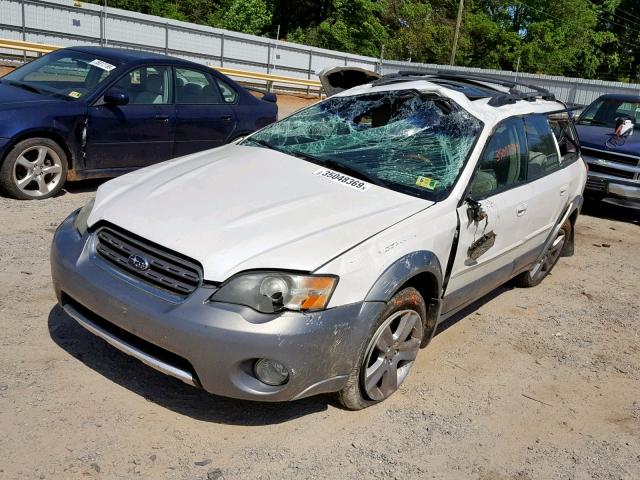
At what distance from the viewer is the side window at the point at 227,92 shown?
7.94 m

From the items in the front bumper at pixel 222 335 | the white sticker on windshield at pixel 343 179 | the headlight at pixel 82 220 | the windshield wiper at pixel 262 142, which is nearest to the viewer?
the front bumper at pixel 222 335

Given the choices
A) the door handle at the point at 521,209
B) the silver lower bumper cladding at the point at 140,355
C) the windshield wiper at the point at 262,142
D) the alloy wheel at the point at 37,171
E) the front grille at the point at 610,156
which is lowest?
the alloy wheel at the point at 37,171

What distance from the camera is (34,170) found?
642 centimetres

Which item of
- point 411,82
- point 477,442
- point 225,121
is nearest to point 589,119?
point 225,121

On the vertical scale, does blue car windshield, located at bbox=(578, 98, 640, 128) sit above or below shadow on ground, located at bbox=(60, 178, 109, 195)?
above

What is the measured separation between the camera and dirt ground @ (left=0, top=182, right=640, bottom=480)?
116 inches

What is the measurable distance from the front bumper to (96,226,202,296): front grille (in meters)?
0.05

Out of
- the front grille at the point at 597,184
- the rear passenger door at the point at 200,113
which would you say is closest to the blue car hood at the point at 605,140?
the front grille at the point at 597,184

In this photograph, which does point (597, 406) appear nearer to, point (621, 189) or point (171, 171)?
point (171, 171)

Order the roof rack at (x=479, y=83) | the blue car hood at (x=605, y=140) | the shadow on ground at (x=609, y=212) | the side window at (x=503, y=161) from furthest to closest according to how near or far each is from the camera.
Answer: the shadow on ground at (x=609, y=212), the blue car hood at (x=605, y=140), the roof rack at (x=479, y=83), the side window at (x=503, y=161)

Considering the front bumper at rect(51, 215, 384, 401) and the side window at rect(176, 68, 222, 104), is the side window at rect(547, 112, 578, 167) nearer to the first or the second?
the front bumper at rect(51, 215, 384, 401)

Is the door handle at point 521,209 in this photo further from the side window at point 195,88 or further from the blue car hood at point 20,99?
the blue car hood at point 20,99

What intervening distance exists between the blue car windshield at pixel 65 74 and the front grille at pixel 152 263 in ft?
12.7

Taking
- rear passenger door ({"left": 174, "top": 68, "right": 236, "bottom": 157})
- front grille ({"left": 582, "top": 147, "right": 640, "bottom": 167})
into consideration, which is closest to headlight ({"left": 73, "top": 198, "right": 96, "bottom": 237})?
rear passenger door ({"left": 174, "top": 68, "right": 236, "bottom": 157})
